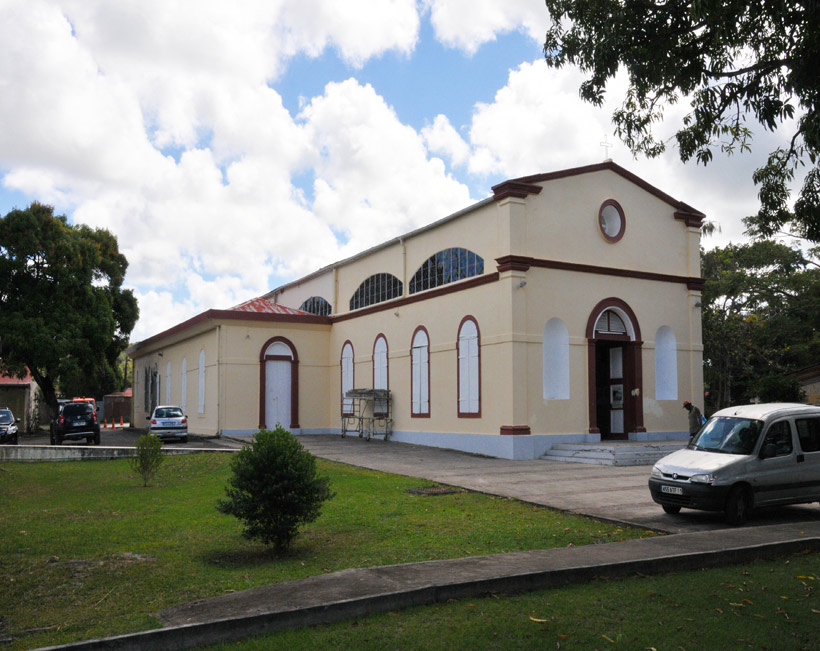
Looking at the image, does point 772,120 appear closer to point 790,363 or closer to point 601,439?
point 601,439

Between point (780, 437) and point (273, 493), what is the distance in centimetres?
781

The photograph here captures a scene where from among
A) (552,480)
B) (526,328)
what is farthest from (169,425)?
(552,480)

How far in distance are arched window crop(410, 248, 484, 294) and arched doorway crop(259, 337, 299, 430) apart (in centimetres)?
653

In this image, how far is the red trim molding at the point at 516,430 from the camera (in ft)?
67.8

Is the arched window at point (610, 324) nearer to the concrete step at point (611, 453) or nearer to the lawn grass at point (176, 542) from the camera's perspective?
the concrete step at point (611, 453)

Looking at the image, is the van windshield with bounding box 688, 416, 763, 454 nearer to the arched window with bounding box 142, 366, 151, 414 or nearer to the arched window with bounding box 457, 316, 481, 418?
the arched window with bounding box 457, 316, 481, 418

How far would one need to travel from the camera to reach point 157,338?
3812 cm

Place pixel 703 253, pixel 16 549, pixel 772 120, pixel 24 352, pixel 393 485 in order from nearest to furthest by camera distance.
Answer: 1. pixel 16 549
2. pixel 772 120
3. pixel 393 485
4. pixel 24 352
5. pixel 703 253

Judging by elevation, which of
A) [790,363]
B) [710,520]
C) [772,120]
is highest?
[772,120]

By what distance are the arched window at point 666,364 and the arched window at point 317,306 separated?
46.9 ft

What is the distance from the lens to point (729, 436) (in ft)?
38.9

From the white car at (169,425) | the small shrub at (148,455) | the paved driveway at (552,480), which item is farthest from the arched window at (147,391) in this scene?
the small shrub at (148,455)

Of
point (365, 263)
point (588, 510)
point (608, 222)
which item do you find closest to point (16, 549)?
point (588, 510)

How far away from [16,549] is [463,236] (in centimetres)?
1690
